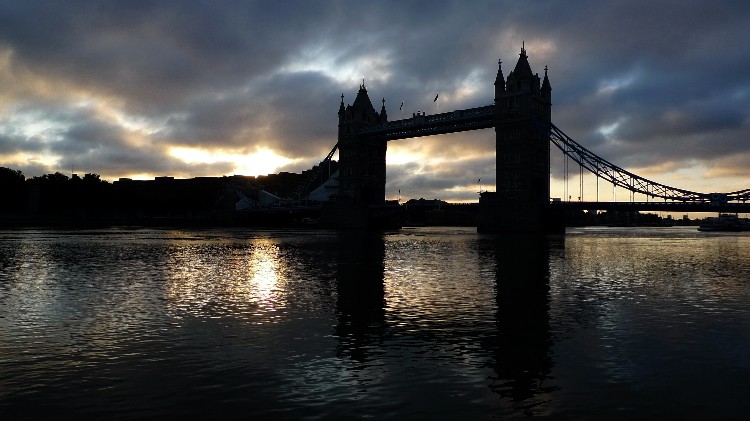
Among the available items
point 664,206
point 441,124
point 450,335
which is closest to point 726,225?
point 664,206

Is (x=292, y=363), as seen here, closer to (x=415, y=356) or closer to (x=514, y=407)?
(x=415, y=356)

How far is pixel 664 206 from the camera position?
105625mm

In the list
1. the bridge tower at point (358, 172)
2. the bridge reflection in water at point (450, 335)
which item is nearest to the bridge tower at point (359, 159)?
the bridge tower at point (358, 172)

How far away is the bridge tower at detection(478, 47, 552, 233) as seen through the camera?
11200 centimetres

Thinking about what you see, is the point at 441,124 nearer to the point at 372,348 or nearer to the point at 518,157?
the point at 518,157

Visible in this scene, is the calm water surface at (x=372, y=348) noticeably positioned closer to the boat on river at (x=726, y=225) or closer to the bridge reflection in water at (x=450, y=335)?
the bridge reflection in water at (x=450, y=335)

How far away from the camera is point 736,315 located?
2122 centimetres

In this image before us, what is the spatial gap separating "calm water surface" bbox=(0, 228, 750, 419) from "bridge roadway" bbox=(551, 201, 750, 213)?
78.2 metres

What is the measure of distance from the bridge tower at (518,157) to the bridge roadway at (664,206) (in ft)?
19.8

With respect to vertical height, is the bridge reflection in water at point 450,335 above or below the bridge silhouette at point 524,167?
below

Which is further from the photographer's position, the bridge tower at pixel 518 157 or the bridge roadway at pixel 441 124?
the bridge roadway at pixel 441 124

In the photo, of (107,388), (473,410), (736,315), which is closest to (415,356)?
(473,410)

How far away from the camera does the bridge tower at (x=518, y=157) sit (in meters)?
112

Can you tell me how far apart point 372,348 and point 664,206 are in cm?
10272
